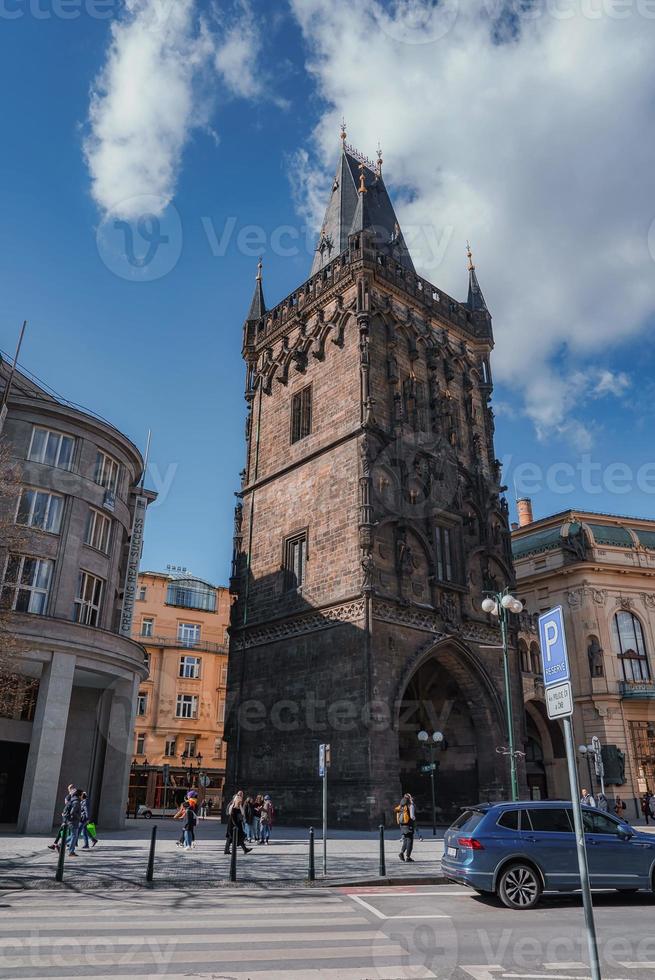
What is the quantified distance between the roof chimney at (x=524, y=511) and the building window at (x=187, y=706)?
28.9 meters

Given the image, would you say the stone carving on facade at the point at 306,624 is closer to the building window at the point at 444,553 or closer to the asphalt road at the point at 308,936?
the building window at the point at 444,553

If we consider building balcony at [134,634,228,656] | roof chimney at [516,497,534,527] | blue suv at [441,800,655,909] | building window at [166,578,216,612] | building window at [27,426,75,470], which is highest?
roof chimney at [516,497,534,527]

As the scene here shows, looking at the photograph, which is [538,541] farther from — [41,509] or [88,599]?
[41,509]

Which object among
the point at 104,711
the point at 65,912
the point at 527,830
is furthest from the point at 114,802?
the point at 527,830

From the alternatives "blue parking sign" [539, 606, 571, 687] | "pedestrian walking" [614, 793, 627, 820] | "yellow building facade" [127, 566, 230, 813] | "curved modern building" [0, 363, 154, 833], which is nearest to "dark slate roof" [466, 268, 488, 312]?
"curved modern building" [0, 363, 154, 833]

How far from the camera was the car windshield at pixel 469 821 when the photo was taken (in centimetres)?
1110

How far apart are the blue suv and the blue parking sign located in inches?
204

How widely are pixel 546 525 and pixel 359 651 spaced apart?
29.3 meters

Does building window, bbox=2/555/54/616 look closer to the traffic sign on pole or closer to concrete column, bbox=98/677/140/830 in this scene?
concrete column, bbox=98/677/140/830

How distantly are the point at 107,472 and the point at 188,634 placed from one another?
29.8 m

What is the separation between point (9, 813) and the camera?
26516 mm

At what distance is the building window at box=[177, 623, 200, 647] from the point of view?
177 feet

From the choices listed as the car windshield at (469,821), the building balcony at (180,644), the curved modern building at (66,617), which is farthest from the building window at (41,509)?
the building balcony at (180,644)

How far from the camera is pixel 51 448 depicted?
25.2m
